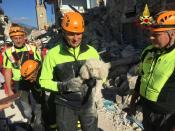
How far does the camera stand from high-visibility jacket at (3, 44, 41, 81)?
22.9 feet

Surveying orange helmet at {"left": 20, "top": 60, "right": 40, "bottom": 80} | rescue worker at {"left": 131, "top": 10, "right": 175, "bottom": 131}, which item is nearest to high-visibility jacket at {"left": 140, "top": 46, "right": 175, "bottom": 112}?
rescue worker at {"left": 131, "top": 10, "right": 175, "bottom": 131}

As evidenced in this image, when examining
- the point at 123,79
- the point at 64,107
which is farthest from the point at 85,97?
the point at 123,79

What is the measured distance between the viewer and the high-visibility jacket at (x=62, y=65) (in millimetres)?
4863

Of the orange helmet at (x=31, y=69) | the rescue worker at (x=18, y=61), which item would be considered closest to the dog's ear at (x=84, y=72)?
the orange helmet at (x=31, y=69)

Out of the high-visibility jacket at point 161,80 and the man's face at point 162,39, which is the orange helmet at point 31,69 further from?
the man's face at point 162,39

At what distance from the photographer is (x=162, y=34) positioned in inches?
161

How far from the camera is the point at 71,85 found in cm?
477

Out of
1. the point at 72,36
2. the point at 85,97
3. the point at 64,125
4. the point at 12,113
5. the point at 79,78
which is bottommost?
the point at 12,113

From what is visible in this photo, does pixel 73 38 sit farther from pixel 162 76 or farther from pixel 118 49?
pixel 118 49

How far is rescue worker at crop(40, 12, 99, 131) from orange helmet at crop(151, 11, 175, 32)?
43.7 inches

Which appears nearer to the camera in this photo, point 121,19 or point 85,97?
point 85,97

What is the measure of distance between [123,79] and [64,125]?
6.37 meters

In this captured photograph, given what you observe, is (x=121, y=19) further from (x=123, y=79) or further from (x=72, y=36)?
(x=72, y=36)

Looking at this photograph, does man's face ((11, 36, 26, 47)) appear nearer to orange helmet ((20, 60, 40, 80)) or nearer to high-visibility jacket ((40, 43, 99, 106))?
orange helmet ((20, 60, 40, 80))
